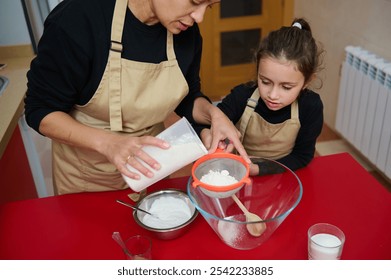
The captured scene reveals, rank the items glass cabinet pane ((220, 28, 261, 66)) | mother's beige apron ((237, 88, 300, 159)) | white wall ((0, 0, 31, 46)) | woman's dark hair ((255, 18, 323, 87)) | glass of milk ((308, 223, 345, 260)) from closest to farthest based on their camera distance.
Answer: glass of milk ((308, 223, 345, 260)), woman's dark hair ((255, 18, 323, 87)), mother's beige apron ((237, 88, 300, 159)), white wall ((0, 0, 31, 46)), glass cabinet pane ((220, 28, 261, 66))

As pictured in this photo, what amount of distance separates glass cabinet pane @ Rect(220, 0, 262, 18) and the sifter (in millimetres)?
2801

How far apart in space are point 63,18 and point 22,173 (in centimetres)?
120

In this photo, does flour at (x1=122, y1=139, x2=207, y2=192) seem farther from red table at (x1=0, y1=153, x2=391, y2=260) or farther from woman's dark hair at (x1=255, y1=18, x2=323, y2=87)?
woman's dark hair at (x1=255, y1=18, x2=323, y2=87)

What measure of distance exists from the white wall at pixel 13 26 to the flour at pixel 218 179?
1818 millimetres

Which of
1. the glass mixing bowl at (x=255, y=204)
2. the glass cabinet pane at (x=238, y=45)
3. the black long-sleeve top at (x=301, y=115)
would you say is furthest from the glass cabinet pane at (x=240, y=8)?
the glass mixing bowl at (x=255, y=204)

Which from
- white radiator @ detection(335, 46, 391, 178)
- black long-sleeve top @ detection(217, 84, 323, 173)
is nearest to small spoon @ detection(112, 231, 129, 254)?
black long-sleeve top @ detection(217, 84, 323, 173)

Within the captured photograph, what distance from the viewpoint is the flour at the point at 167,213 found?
3.61 ft

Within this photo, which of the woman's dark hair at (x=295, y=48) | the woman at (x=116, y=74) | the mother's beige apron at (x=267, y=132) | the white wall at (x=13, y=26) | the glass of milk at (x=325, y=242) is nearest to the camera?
the glass of milk at (x=325, y=242)

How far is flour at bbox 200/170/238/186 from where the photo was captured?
1026mm

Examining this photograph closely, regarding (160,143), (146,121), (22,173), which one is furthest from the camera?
(22,173)

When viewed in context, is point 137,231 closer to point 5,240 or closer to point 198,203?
point 198,203

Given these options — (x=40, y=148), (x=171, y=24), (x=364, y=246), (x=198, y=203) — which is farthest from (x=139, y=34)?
(x=40, y=148)

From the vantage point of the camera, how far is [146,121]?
4.36ft

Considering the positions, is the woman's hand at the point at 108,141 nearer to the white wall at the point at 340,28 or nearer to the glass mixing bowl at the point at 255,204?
the glass mixing bowl at the point at 255,204
